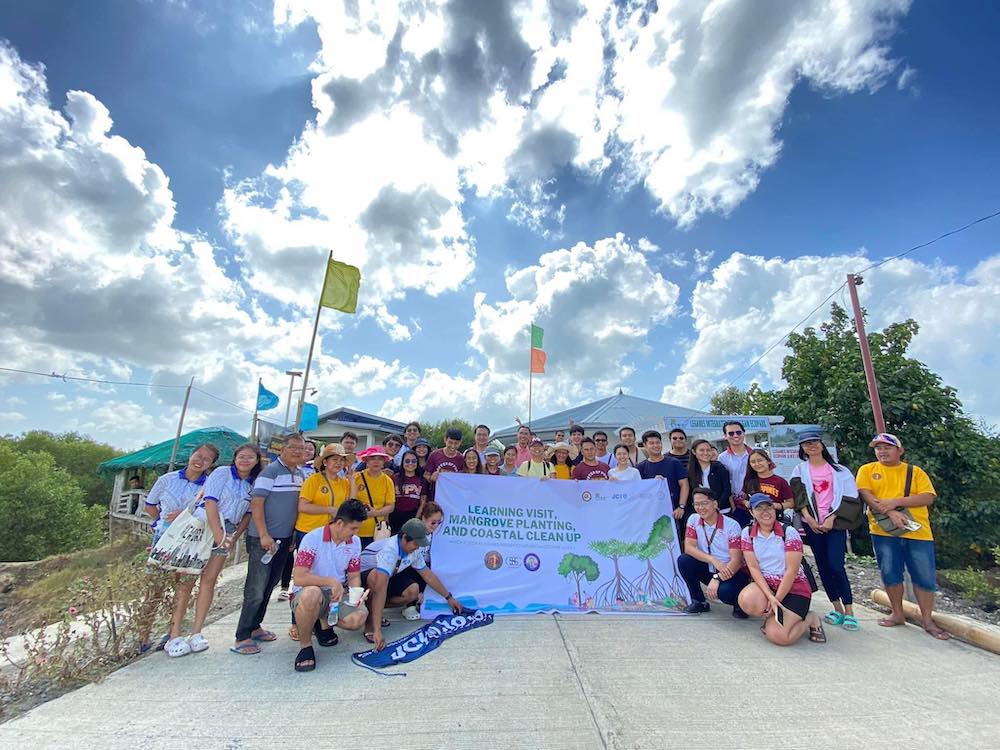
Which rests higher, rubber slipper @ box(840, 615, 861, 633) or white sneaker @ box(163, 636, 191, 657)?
rubber slipper @ box(840, 615, 861, 633)

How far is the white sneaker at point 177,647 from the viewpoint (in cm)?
343

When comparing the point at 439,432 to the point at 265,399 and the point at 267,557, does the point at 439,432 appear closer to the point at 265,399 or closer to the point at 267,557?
the point at 265,399

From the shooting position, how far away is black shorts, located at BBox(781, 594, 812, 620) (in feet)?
11.9

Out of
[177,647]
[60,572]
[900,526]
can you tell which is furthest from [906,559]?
[60,572]

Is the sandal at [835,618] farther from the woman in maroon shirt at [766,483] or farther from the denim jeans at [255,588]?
the denim jeans at [255,588]

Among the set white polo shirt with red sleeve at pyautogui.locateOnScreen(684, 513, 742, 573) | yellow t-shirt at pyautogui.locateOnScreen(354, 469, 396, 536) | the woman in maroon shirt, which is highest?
the woman in maroon shirt

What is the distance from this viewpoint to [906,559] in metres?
4.14

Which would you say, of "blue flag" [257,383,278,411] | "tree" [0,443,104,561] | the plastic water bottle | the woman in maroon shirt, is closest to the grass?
"tree" [0,443,104,561]

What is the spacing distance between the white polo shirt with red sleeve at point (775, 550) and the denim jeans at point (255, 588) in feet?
13.2

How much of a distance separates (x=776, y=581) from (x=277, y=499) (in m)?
4.23

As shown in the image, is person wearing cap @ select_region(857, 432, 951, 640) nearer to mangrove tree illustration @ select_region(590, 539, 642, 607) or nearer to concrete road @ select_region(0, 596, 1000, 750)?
concrete road @ select_region(0, 596, 1000, 750)

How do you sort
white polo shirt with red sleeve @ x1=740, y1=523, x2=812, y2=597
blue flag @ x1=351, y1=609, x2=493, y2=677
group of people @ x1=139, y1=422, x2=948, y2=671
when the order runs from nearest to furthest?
blue flag @ x1=351, y1=609, x2=493, y2=677 < group of people @ x1=139, y1=422, x2=948, y2=671 < white polo shirt with red sleeve @ x1=740, y1=523, x2=812, y2=597

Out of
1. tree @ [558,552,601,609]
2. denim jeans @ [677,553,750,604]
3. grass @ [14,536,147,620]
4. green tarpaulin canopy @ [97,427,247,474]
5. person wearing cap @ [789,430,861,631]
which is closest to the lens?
person wearing cap @ [789,430,861,631]

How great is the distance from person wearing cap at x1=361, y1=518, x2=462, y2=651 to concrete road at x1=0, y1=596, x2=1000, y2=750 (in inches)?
10.6
